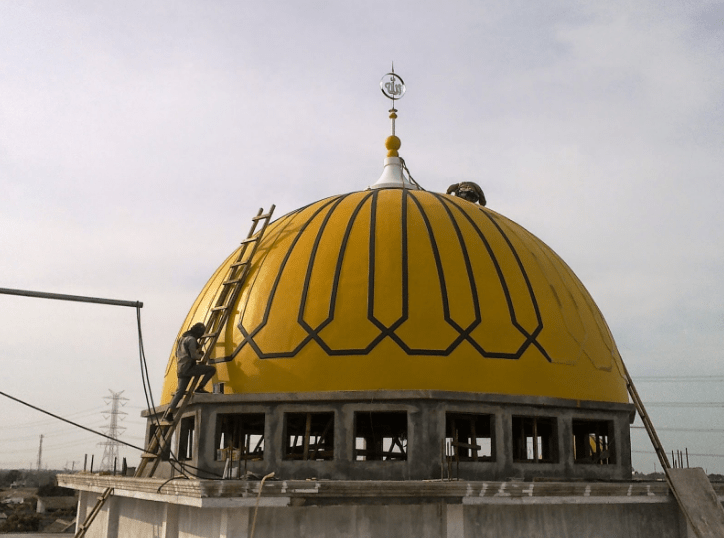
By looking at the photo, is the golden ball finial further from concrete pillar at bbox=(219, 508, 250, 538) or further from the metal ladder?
concrete pillar at bbox=(219, 508, 250, 538)

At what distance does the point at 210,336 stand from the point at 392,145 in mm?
8501

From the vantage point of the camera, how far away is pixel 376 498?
11.8m

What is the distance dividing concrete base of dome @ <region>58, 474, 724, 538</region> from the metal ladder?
997mm

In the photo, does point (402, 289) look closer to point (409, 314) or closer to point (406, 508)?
point (409, 314)

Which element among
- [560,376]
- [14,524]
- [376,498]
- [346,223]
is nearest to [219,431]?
[376,498]

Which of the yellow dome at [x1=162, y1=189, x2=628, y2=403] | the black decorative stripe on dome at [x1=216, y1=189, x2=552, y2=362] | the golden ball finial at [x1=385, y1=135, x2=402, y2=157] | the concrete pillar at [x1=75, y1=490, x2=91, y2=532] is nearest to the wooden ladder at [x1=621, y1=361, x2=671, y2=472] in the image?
the yellow dome at [x1=162, y1=189, x2=628, y2=403]

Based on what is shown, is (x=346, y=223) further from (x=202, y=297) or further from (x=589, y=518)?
(x=589, y=518)

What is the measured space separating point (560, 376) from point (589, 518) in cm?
258

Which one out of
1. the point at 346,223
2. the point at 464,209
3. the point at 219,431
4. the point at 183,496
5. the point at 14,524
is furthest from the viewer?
the point at 14,524

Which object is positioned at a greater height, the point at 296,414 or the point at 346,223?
the point at 346,223

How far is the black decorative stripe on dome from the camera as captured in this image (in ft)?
44.6

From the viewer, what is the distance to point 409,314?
13.7 meters

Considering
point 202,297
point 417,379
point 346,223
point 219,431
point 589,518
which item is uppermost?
point 346,223

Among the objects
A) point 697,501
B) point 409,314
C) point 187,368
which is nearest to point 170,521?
point 187,368
